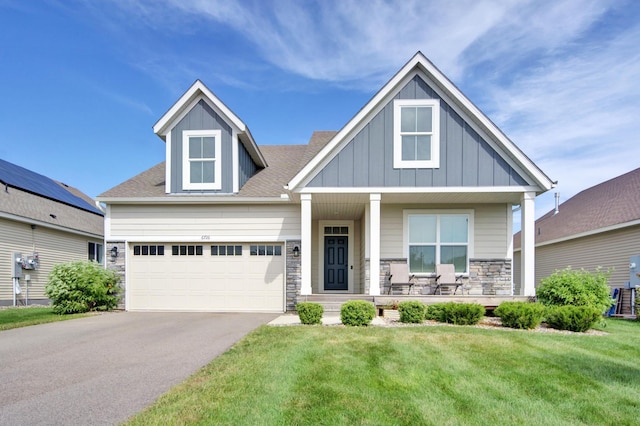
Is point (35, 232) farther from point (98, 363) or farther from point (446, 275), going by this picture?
point (446, 275)

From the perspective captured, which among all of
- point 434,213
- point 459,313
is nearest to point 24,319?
point 459,313

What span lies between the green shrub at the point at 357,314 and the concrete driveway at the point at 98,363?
211 centimetres

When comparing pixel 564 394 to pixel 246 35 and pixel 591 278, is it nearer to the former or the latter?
pixel 591 278

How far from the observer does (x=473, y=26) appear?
1105 centimetres

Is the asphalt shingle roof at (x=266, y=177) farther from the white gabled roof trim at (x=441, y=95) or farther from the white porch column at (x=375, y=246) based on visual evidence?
the white porch column at (x=375, y=246)

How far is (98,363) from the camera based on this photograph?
5.79m

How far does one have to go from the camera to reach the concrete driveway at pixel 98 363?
3.99 meters

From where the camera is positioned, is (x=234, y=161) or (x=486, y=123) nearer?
(x=486, y=123)

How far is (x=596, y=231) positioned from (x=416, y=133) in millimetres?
9596

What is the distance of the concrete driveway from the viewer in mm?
3988

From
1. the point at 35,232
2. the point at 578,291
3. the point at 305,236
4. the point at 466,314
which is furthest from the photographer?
Answer: the point at 35,232

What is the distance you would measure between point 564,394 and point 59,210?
69.1ft

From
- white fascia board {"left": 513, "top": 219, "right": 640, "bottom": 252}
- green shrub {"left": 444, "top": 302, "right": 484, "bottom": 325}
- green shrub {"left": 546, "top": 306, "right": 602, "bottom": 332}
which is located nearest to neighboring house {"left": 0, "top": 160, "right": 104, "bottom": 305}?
green shrub {"left": 444, "top": 302, "right": 484, "bottom": 325}

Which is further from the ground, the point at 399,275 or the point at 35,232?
the point at 35,232
